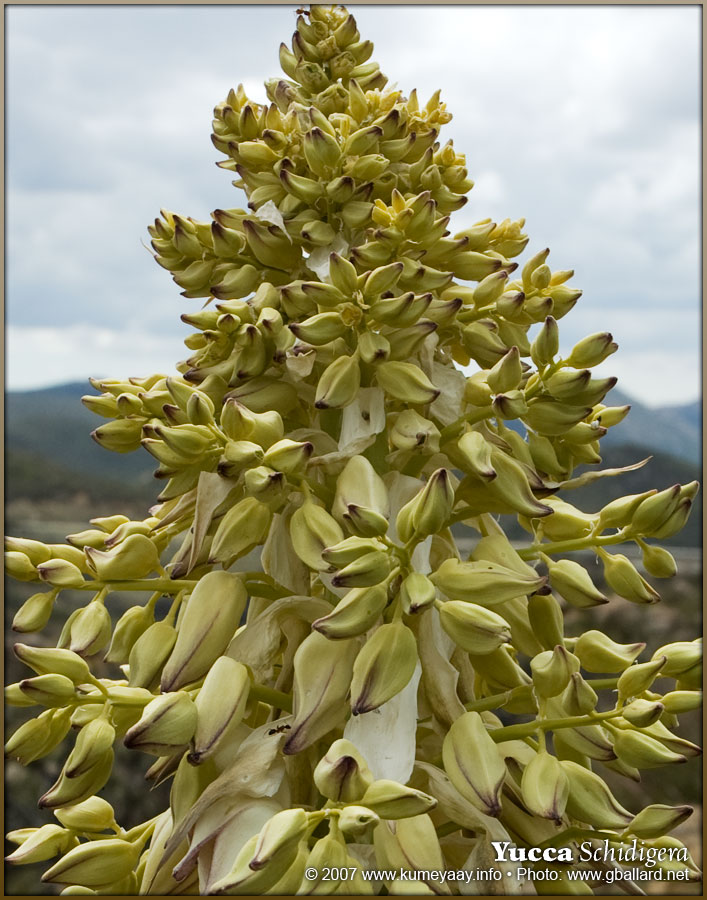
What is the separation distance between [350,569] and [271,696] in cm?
26

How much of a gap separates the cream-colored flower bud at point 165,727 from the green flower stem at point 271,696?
10 centimetres

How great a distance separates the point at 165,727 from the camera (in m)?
0.88

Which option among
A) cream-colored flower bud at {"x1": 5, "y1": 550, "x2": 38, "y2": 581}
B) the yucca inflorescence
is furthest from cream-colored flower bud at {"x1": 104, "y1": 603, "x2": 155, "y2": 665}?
cream-colored flower bud at {"x1": 5, "y1": 550, "x2": 38, "y2": 581}

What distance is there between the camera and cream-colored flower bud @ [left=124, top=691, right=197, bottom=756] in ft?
2.84

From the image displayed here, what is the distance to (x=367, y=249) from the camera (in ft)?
3.45

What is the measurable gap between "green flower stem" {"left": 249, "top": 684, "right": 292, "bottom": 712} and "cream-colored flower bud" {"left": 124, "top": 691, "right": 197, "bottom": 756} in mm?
98

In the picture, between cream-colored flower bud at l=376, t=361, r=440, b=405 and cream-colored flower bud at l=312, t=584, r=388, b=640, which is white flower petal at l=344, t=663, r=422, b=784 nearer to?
cream-colored flower bud at l=312, t=584, r=388, b=640

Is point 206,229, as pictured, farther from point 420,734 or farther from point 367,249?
point 420,734

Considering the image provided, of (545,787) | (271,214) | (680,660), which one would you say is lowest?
(545,787)

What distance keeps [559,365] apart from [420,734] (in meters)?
0.45

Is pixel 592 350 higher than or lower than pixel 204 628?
higher

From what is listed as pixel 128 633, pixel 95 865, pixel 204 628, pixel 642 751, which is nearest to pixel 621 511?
pixel 642 751

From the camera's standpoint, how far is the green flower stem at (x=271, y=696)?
99 centimetres

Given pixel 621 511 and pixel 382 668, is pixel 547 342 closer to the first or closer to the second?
pixel 621 511
